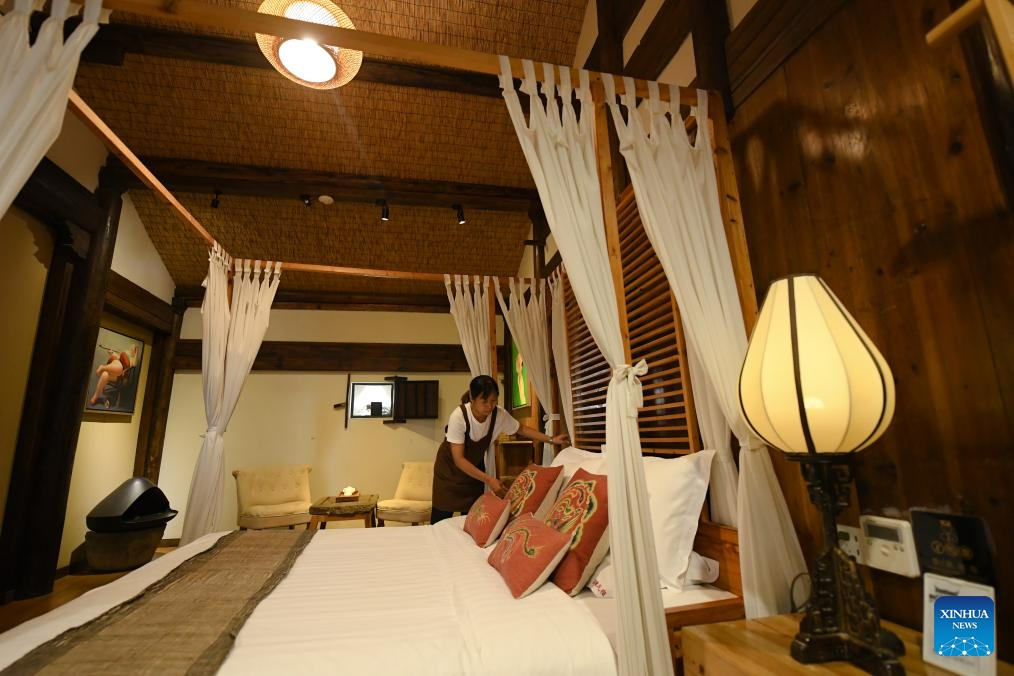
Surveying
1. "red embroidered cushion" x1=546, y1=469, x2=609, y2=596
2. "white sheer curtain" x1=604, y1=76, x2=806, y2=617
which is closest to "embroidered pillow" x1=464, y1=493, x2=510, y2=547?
"red embroidered cushion" x1=546, y1=469, x2=609, y2=596

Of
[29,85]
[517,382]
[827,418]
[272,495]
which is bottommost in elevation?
[272,495]

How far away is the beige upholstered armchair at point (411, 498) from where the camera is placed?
461 centimetres

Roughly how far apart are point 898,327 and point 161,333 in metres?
6.47

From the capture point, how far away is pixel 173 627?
1.33 metres

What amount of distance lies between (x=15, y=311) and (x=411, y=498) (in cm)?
351

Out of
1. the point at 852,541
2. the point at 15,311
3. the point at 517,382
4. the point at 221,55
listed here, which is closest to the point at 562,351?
the point at 517,382

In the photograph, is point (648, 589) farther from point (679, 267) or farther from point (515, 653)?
point (679, 267)

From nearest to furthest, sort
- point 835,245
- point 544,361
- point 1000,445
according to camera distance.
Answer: point 1000,445
point 835,245
point 544,361

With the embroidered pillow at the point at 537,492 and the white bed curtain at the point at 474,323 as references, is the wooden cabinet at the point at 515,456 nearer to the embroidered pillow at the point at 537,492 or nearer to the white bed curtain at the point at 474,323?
the white bed curtain at the point at 474,323

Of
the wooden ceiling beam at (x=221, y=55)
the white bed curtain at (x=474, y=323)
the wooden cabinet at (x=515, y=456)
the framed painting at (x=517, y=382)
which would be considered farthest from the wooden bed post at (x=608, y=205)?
the framed painting at (x=517, y=382)

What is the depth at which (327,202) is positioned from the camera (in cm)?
452

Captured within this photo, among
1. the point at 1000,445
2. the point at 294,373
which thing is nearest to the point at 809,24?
the point at 1000,445

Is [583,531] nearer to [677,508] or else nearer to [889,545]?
[677,508]

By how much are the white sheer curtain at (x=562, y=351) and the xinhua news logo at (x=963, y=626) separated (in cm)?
243
